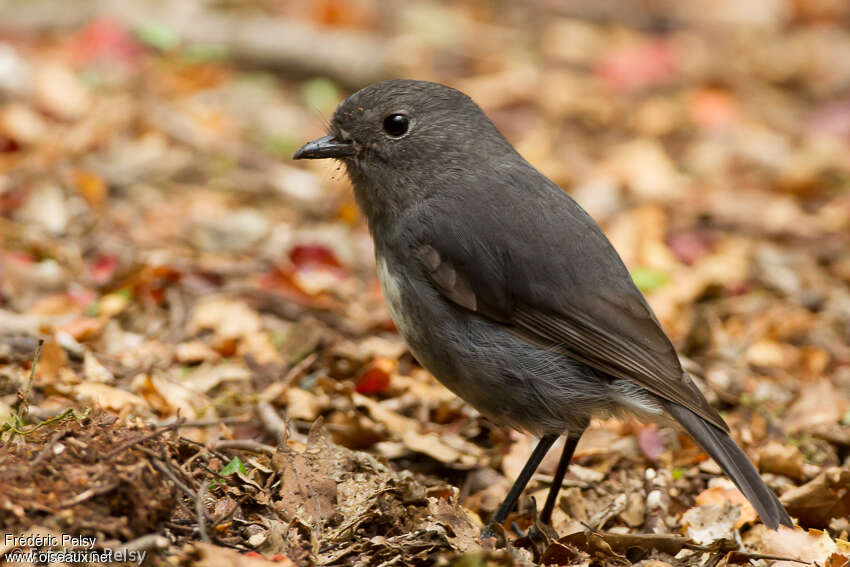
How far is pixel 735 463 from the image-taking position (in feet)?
11.8

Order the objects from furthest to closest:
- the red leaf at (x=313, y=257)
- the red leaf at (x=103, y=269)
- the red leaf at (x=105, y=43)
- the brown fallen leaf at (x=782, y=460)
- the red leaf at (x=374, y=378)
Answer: the red leaf at (x=105, y=43) → the red leaf at (x=313, y=257) → the red leaf at (x=103, y=269) → the red leaf at (x=374, y=378) → the brown fallen leaf at (x=782, y=460)

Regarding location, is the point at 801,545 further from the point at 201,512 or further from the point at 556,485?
the point at 201,512

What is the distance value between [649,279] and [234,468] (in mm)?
3158

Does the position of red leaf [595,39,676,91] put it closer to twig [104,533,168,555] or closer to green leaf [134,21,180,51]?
green leaf [134,21,180,51]

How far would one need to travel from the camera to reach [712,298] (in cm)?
604

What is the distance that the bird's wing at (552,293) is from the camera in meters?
3.81

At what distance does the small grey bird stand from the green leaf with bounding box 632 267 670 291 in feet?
6.13

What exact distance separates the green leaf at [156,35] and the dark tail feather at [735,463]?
5.35 metres

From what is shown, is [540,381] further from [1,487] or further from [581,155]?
[581,155]

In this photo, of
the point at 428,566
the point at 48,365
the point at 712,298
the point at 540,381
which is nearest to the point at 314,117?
the point at 712,298

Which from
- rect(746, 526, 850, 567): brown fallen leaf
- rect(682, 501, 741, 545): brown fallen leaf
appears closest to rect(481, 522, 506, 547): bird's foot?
rect(682, 501, 741, 545): brown fallen leaf

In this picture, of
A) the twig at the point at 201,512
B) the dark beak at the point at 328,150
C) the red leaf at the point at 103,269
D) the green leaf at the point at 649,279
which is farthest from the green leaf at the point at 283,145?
the twig at the point at 201,512

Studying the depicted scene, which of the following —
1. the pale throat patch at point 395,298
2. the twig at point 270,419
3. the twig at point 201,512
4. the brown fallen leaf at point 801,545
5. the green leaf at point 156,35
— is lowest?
the twig at point 201,512

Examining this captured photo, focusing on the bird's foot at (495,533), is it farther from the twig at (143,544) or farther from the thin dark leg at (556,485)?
the twig at (143,544)
